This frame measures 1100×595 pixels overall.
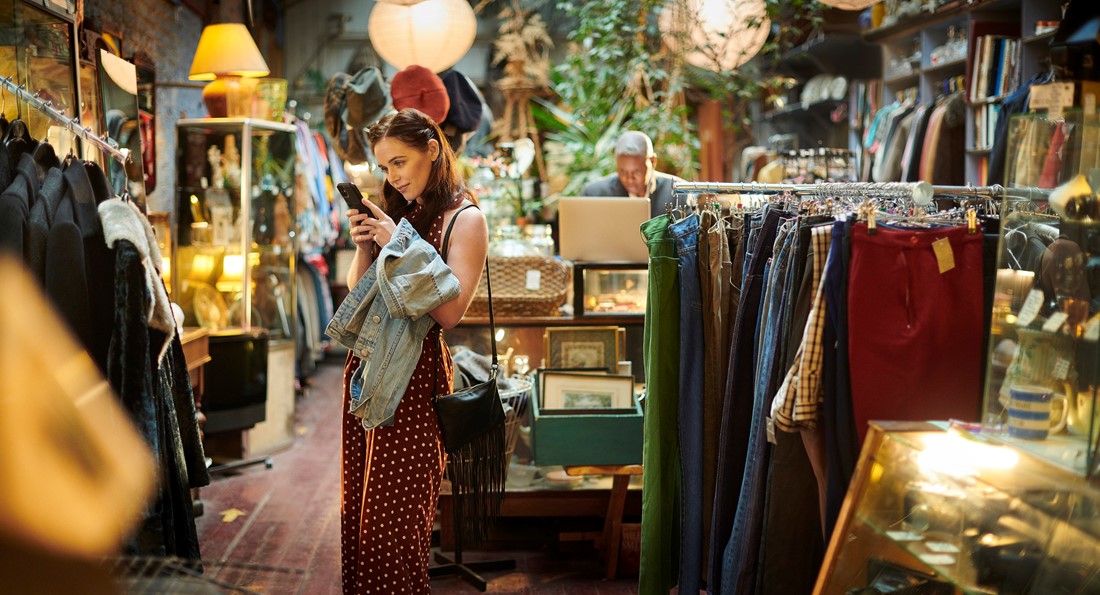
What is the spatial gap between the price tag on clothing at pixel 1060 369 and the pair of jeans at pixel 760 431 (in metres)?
0.71

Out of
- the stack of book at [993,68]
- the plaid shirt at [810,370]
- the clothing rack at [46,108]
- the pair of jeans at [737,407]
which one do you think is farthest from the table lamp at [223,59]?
the stack of book at [993,68]

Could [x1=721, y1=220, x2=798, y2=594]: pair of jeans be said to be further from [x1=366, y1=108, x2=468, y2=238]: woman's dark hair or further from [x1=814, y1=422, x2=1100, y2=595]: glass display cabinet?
[x1=366, y1=108, x2=468, y2=238]: woman's dark hair

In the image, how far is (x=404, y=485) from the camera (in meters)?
2.67

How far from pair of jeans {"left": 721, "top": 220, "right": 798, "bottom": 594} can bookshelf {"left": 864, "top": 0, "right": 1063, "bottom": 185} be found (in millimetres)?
3688

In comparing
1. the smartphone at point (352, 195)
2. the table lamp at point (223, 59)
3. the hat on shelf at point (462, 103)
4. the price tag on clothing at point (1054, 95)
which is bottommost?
the smartphone at point (352, 195)

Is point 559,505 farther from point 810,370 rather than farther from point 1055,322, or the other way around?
point 1055,322

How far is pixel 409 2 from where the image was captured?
4266 mm

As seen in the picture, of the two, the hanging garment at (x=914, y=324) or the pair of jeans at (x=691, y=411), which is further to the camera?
the pair of jeans at (x=691, y=411)

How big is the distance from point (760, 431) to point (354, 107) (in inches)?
121

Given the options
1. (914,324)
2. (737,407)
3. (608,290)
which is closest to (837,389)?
(914,324)

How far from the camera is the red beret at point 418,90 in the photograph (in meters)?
4.00

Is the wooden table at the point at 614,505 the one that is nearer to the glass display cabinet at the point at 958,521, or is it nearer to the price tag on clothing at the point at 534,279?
the price tag on clothing at the point at 534,279

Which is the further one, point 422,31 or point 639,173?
point 639,173

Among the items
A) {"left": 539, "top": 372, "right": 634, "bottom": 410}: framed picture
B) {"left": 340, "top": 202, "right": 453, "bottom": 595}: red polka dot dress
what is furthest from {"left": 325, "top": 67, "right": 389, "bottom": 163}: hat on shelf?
{"left": 340, "top": 202, "right": 453, "bottom": 595}: red polka dot dress
